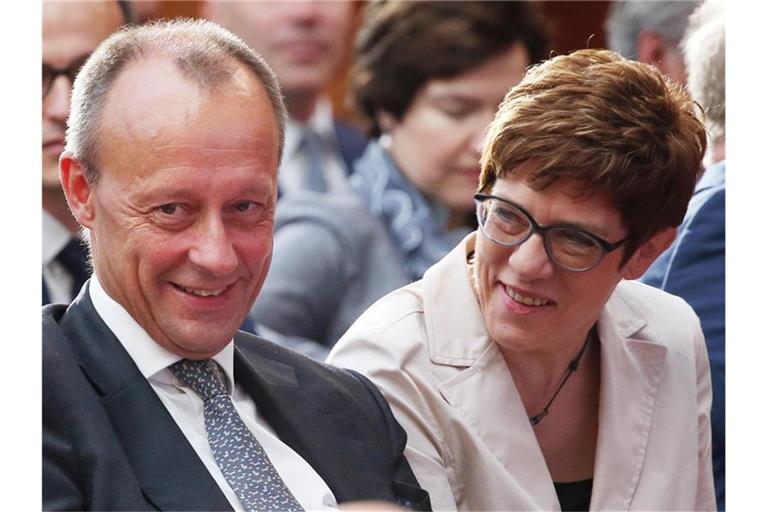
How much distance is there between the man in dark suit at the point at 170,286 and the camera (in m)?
2.17

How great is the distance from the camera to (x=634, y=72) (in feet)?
9.00

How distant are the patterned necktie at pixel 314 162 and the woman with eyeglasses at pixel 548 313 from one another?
2046 mm

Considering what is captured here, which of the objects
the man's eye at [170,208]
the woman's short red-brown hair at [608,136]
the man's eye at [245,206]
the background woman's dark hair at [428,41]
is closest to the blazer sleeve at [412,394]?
the woman's short red-brown hair at [608,136]

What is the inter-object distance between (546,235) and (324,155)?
252 centimetres

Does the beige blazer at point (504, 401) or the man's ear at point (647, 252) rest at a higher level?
the man's ear at point (647, 252)

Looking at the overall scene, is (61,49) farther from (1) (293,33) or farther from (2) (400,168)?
(1) (293,33)

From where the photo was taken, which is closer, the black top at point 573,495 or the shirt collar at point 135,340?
the shirt collar at point 135,340

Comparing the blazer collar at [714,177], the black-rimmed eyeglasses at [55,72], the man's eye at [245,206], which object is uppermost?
the black-rimmed eyeglasses at [55,72]

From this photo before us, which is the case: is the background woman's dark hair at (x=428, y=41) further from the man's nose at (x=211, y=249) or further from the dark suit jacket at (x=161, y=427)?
the man's nose at (x=211, y=249)

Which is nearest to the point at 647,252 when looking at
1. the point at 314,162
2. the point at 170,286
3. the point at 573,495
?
the point at 573,495

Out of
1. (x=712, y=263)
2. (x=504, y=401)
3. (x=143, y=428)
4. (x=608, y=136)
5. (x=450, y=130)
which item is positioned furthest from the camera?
(x=450, y=130)

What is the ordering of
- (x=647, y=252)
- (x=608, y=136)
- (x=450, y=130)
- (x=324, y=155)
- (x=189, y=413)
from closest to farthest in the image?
(x=189, y=413), (x=608, y=136), (x=647, y=252), (x=450, y=130), (x=324, y=155)

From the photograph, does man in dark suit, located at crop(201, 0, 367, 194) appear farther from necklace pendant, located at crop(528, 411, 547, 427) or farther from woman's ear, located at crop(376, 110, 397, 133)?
necklace pendant, located at crop(528, 411, 547, 427)

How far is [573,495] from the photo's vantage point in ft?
9.37
